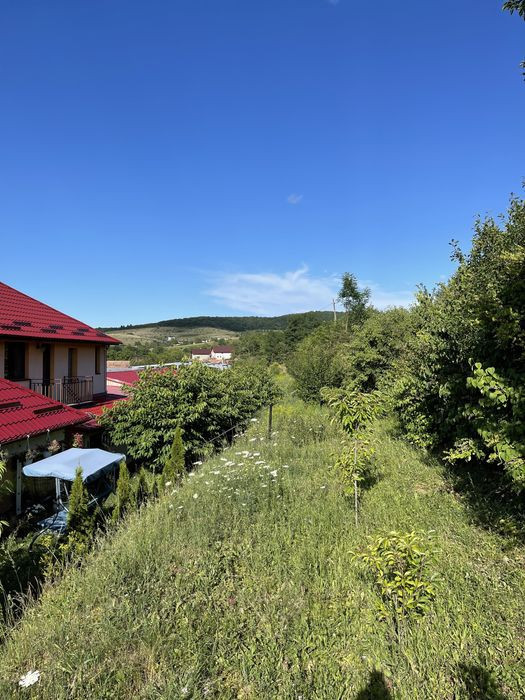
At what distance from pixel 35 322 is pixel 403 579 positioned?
1335cm

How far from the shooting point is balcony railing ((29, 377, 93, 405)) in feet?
38.6

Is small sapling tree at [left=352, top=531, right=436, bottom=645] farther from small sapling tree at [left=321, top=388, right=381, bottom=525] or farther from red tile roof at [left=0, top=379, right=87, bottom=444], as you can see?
red tile roof at [left=0, top=379, right=87, bottom=444]

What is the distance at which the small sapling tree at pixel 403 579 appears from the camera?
2688mm

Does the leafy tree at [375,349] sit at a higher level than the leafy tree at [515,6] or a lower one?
lower

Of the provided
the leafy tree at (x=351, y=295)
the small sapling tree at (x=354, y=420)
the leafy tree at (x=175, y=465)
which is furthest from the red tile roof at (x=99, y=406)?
the leafy tree at (x=351, y=295)

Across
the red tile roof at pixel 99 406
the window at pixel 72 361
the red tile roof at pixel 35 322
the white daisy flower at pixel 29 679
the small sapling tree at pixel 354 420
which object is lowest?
the white daisy flower at pixel 29 679

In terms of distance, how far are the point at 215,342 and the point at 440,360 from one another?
101006mm

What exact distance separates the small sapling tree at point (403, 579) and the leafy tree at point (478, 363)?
1.11 m

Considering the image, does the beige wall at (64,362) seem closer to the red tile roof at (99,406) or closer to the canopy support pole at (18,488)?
the red tile roof at (99,406)

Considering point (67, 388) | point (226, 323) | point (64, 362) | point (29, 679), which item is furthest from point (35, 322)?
point (226, 323)

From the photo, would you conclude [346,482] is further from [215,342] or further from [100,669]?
[215,342]

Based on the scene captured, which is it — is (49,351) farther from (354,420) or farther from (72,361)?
(354,420)

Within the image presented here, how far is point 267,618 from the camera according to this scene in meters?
2.91

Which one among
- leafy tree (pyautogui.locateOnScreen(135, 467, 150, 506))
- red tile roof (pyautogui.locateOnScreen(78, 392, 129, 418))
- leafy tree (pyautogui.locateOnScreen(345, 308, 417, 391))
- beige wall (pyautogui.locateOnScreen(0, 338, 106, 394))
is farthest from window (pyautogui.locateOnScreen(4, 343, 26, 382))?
leafy tree (pyautogui.locateOnScreen(345, 308, 417, 391))
